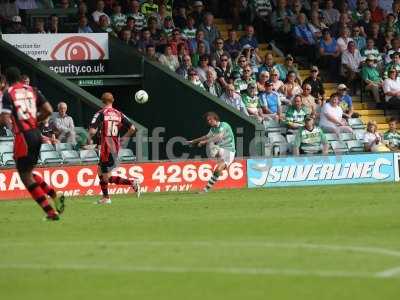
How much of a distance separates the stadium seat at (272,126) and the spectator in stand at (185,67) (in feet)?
7.06

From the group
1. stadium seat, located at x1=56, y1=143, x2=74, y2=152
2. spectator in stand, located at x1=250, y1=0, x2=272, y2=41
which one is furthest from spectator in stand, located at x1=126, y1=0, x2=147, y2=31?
stadium seat, located at x1=56, y1=143, x2=74, y2=152

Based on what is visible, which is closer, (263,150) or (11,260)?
(11,260)

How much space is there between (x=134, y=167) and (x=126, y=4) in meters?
6.12

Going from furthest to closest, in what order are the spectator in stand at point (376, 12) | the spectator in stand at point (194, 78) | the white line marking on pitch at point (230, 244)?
the spectator in stand at point (376, 12) < the spectator in stand at point (194, 78) < the white line marking on pitch at point (230, 244)

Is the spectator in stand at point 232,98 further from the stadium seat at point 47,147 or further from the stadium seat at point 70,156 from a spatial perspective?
the stadium seat at point 47,147

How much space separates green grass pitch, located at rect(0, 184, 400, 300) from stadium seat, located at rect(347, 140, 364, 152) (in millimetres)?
8501

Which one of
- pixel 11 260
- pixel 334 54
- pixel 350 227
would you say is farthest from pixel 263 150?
pixel 11 260

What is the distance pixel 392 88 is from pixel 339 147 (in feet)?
10.6

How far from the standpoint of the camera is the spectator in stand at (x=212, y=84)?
26.9 m

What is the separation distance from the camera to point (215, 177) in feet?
77.4

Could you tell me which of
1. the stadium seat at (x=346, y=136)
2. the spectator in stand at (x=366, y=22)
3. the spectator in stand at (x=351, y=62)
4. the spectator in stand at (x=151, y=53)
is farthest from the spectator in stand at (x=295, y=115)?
the spectator in stand at (x=366, y=22)

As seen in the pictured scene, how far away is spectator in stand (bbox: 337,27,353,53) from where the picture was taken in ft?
99.9

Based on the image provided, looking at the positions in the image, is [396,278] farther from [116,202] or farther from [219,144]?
[219,144]

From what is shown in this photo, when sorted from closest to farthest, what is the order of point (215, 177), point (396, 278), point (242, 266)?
point (396, 278) < point (242, 266) < point (215, 177)
